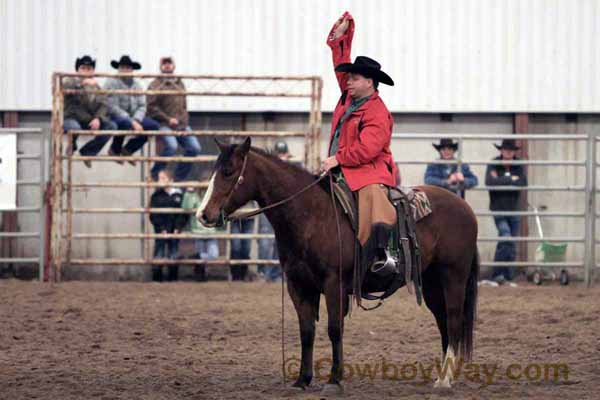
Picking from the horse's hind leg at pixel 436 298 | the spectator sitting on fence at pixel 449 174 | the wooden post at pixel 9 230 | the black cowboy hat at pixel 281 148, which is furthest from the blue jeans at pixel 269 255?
the horse's hind leg at pixel 436 298

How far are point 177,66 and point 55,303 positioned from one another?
16.7 feet

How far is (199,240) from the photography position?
1400 cm

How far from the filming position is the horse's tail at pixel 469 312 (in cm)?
727

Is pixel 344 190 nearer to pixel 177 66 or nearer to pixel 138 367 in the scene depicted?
pixel 138 367

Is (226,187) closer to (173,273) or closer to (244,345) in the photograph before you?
(244,345)

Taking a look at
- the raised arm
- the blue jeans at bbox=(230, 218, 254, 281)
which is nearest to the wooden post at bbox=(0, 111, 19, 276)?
the blue jeans at bbox=(230, 218, 254, 281)

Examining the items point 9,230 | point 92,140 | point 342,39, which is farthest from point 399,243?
point 9,230

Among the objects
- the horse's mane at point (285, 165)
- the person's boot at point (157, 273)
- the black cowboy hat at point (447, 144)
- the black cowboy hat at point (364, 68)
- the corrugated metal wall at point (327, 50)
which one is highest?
the corrugated metal wall at point (327, 50)

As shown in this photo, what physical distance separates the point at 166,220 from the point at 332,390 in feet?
24.6

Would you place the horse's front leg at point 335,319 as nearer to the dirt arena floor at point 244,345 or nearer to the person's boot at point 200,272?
the dirt arena floor at point 244,345

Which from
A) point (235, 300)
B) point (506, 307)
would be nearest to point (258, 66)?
point (235, 300)

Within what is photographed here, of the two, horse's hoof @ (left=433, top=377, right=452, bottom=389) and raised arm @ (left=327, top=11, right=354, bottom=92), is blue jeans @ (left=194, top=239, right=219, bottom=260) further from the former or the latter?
horse's hoof @ (left=433, top=377, right=452, bottom=389)

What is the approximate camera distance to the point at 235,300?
1162cm

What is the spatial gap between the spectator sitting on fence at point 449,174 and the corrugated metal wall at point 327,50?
70.5 inches
